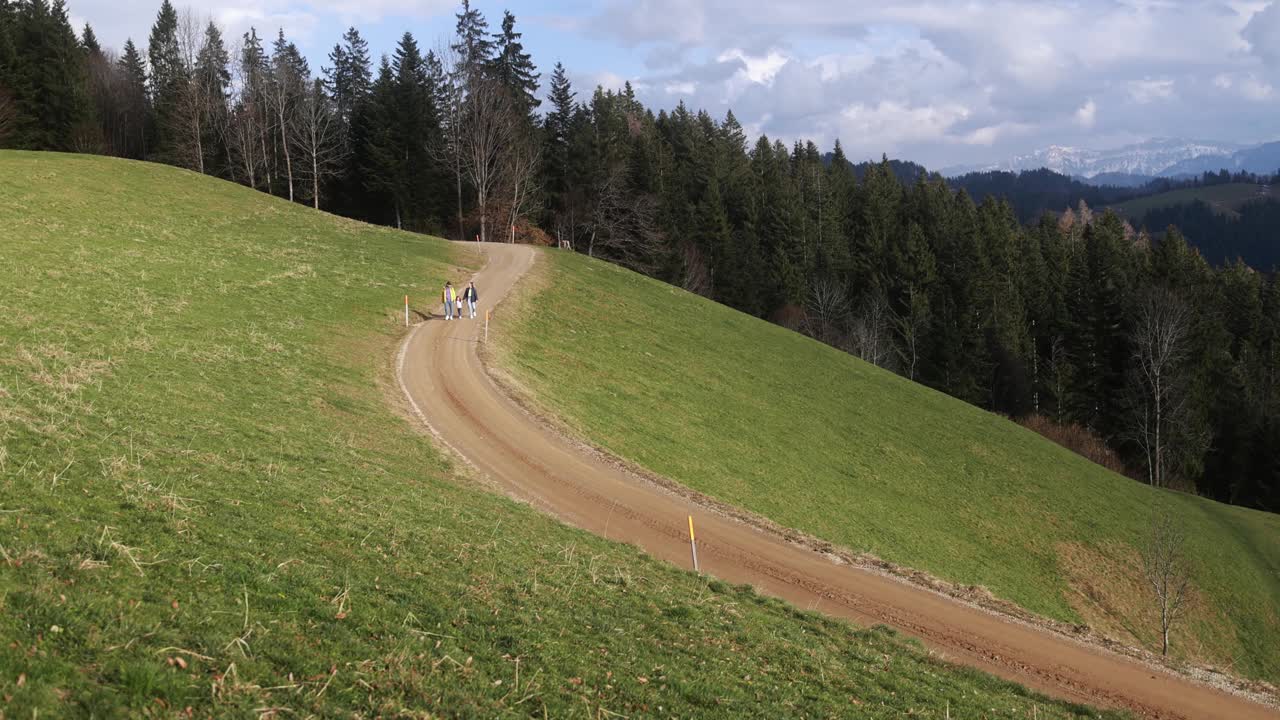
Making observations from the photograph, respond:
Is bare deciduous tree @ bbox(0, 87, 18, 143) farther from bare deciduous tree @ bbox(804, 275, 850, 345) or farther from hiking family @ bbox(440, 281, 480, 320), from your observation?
bare deciduous tree @ bbox(804, 275, 850, 345)

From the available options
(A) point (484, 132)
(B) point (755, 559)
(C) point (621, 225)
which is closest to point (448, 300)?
(B) point (755, 559)

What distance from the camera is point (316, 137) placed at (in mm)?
80875

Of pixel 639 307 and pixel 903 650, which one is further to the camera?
pixel 639 307

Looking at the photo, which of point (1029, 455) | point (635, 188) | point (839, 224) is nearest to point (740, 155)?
point (839, 224)

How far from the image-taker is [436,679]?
8344 mm

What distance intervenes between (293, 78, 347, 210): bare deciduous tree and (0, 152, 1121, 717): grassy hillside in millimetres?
52934

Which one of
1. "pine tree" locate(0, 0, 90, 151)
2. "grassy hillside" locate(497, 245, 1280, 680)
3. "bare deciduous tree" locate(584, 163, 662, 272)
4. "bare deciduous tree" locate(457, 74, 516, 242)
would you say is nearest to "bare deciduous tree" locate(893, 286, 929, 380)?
"bare deciduous tree" locate(584, 163, 662, 272)

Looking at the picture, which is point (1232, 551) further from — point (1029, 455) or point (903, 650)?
point (903, 650)

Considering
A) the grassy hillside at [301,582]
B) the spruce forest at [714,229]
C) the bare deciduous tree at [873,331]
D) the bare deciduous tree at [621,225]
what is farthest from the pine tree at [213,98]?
the bare deciduous tree at [873,331]

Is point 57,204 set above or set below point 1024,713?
above

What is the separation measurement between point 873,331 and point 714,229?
25274 millimetres

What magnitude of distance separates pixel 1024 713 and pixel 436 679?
943cm

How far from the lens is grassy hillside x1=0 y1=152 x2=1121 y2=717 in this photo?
7523mm

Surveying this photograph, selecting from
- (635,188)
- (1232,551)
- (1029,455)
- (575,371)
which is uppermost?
(635,188)
